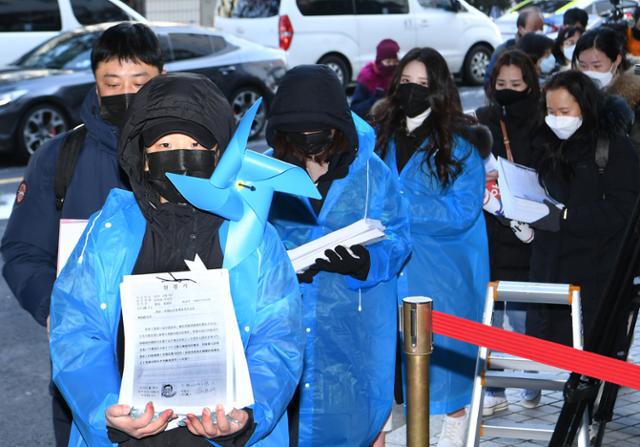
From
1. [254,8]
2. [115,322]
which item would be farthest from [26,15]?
[115,322]

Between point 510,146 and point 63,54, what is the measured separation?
9625 mm

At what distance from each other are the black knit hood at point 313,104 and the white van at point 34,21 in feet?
40.6

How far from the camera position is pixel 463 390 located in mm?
5844

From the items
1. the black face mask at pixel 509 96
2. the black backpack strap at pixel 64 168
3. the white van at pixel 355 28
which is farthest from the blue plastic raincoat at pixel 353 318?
the white van at pixel 355 28

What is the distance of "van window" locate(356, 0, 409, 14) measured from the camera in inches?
802

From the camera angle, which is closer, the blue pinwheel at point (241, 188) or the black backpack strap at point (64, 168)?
the blue pinwheel at point (241, 188)

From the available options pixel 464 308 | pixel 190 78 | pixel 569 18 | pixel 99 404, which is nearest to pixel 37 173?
pixel 190 78

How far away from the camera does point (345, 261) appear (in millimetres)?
4309

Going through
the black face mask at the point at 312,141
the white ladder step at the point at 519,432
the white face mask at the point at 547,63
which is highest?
the black face mask at the point at 312,141

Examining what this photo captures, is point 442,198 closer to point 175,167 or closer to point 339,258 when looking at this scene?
point 339,258

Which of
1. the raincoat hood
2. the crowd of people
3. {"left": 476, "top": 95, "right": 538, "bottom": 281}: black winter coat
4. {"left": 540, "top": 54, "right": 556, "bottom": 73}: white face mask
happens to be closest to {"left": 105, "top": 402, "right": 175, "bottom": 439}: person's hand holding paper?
the crowd of people

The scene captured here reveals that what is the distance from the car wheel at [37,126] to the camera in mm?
14156

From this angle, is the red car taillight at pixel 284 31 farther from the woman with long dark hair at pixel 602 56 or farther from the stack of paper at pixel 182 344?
the stack of paper at pixel 182 344

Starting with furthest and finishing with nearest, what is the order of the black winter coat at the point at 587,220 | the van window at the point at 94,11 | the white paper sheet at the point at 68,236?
the van window at the point at 94,11 → the black winter coat at the point at 587,220 → the white paper sheet at the point at 68,236
